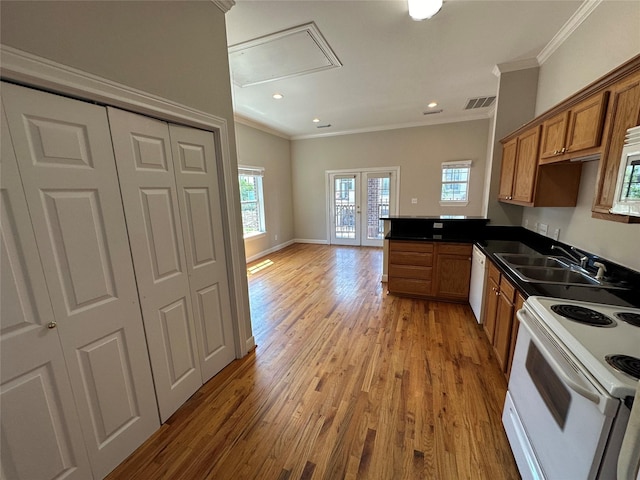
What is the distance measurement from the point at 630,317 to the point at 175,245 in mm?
2592

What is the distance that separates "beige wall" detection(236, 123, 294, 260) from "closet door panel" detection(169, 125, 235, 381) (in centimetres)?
335

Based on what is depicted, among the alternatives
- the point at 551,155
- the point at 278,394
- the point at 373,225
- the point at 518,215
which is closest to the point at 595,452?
the point at 278,394

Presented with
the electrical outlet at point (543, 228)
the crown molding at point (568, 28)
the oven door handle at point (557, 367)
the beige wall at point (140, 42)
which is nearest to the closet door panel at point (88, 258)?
the beige wall at point (140, 42)

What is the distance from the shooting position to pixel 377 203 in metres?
6.49

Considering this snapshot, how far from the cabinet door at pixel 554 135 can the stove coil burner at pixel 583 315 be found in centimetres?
128

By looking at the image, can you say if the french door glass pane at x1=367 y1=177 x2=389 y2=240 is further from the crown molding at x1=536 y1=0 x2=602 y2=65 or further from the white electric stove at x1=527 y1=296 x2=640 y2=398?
the white electric stove at x1=527 y1=296 x2=640 y2=398

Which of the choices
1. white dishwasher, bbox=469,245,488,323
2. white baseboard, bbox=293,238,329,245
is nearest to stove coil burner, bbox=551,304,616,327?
white dishwasher, bbox=469,245,488,323

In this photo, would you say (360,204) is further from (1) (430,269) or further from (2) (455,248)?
(2) (455,248)

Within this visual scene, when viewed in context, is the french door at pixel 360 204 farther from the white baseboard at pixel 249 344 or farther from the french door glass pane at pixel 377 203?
the white baseboard at pixel 249 344

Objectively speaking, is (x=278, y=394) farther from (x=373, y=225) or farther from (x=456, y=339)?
(x=373, y=225)

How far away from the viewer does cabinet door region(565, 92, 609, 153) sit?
59.7 inches

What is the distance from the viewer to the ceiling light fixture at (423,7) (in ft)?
6.23

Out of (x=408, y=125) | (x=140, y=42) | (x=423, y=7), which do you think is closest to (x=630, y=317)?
(x=423, y=7)

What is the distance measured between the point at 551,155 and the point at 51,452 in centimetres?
365
